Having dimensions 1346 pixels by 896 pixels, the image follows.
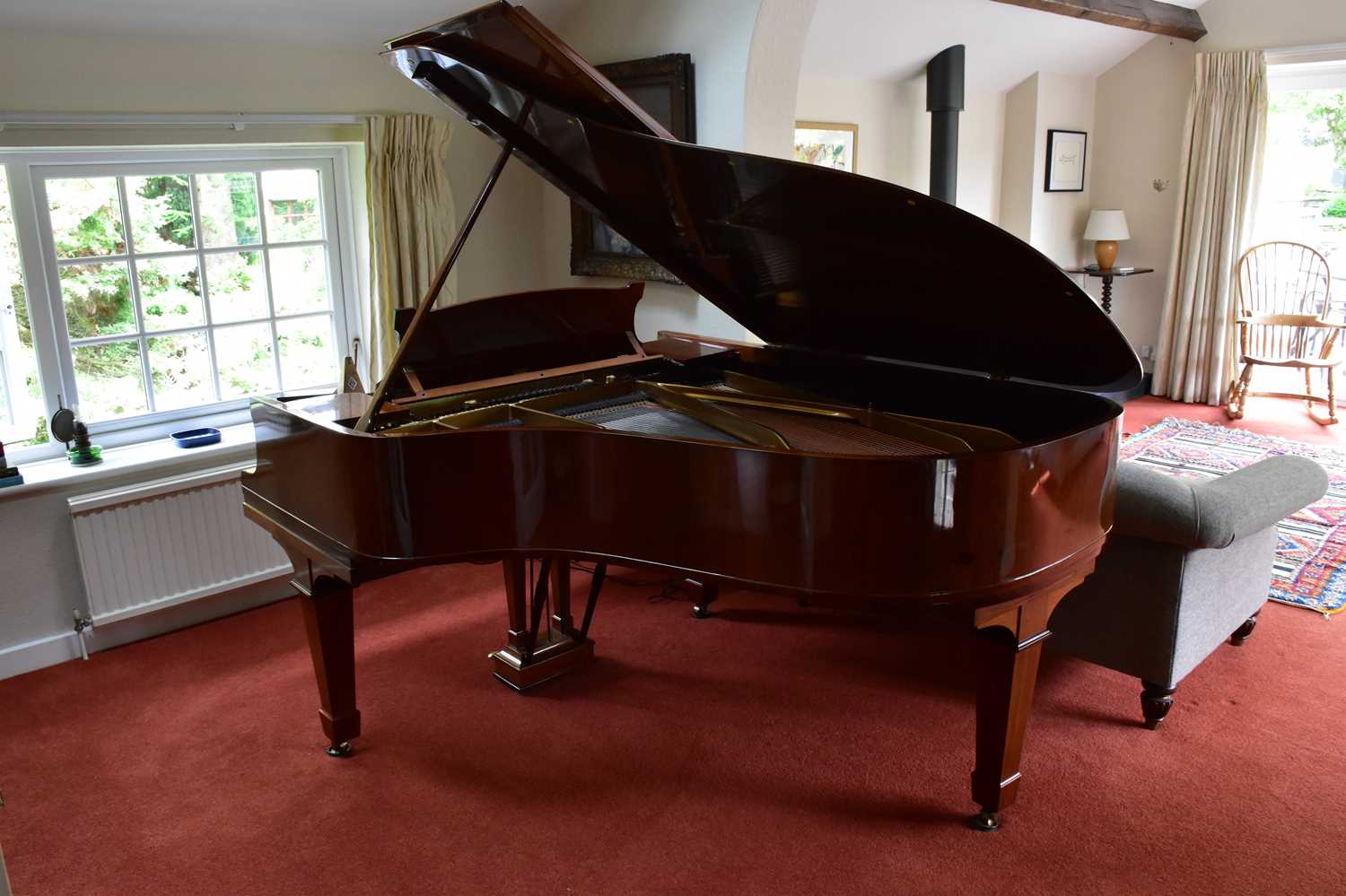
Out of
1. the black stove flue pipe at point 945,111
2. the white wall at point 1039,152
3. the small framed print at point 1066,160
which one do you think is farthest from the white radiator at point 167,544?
the small framed print at point 1066,160

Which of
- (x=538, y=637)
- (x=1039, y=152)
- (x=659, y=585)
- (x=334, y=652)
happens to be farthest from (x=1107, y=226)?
(x=334, y=652)

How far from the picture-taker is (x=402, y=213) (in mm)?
4125

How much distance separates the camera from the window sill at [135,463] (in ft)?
10.8

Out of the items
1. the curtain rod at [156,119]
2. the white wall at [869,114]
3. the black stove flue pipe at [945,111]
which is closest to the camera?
the curtain rod at [156,119]

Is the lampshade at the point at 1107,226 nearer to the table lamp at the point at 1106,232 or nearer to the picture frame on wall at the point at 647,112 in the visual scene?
the table lamp at the point at 1106,232

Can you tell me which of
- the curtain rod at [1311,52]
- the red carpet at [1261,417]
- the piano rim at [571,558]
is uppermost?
the curtain rod at [1311,52]

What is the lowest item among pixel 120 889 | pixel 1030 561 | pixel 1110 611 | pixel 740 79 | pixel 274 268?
pixel 120 889

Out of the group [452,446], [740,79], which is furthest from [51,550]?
[740,79]

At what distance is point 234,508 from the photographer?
3.70 metres

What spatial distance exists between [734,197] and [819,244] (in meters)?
0.26

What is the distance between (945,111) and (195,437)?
4481 millimetres

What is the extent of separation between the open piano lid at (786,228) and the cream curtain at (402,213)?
159 centimetres

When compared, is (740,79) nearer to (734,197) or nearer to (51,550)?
(734,197)

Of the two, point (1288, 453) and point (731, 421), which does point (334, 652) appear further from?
point (1288, 453)
